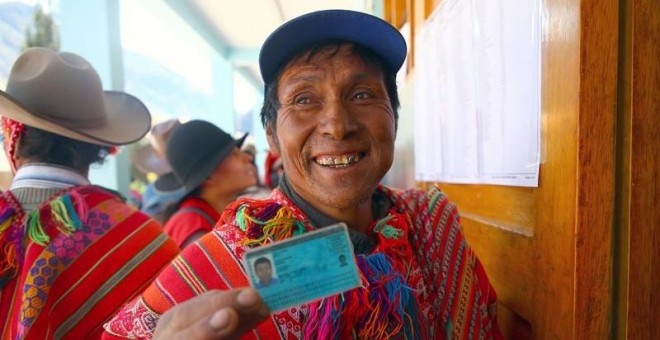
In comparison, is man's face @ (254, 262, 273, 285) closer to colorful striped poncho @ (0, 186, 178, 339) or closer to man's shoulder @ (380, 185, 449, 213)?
man's shoulder @ (380, 185, 449, 213)

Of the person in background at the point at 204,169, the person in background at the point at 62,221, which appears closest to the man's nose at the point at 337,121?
the person in background at the point at 62,221

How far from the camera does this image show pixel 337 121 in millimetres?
967

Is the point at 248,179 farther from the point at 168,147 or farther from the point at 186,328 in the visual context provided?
the point at 186,328

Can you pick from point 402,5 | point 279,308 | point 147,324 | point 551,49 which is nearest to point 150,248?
point 147,324

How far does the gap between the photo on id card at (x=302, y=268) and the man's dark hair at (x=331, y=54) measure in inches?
19.9

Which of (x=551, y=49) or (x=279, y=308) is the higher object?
(x=551, y=49)

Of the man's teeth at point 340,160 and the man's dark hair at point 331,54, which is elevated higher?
the man's dark hair at point 331,54

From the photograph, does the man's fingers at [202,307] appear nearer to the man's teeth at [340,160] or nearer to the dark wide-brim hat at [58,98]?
the man's teeth at [340,160]

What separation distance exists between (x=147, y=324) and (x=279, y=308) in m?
0.43

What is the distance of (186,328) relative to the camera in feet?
1.97

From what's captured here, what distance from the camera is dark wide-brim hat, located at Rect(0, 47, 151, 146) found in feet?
4.94

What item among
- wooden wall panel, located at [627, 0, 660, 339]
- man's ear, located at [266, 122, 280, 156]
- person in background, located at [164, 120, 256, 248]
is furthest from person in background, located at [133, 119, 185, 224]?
wooden wall panel, located at [627, 0, 660, 339]

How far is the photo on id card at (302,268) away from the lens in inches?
25.4

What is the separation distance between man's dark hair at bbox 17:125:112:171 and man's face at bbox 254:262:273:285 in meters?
1.33
